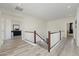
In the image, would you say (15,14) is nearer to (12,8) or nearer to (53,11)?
(12,8)

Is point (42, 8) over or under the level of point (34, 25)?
over

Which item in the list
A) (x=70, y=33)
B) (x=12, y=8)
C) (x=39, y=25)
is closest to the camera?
(x=12, y=8)

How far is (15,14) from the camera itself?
10.3ft

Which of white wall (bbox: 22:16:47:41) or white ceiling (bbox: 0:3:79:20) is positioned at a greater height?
white ceiling (bbox: 0:3:79:20)

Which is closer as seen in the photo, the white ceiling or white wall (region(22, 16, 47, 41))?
the white ceiling

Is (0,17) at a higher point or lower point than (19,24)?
higher

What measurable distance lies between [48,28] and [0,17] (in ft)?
6.51

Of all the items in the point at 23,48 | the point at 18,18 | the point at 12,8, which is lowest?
the point at 23,48

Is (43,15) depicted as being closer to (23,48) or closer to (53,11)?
(53,11)

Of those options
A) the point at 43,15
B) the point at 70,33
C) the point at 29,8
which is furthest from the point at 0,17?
the point at 70,33

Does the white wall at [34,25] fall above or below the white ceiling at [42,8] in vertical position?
below

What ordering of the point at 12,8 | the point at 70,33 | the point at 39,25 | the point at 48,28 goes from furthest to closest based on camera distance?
the point at 70,33
the point at 48,28
the point at 39,25
the point at 12,8

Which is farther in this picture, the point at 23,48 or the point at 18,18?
the point at 23,48

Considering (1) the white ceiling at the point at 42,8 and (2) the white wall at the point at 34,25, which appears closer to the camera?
(1) the white ceiling at the point at 42,8
